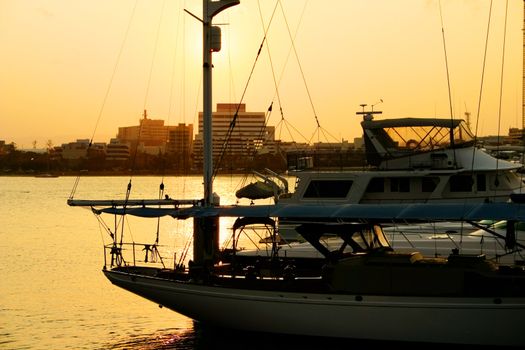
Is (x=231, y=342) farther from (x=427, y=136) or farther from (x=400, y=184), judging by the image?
(x=427, y=136)

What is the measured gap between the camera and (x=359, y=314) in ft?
72.5

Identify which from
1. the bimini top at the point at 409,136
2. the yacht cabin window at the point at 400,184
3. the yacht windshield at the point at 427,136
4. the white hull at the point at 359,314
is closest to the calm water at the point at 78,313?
the white hull at the point at 359,314

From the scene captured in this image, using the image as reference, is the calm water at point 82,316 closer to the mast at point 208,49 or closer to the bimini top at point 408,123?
the mast at point 208,49

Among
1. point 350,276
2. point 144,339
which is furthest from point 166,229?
point 350,276

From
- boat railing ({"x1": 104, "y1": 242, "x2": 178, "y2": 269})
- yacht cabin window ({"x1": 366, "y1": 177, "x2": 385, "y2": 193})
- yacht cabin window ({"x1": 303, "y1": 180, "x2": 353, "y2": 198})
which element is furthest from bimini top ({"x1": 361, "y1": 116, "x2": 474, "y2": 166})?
boat railing ({"x1": 104, "y1": 242, "x2": 178, "y2": 269})

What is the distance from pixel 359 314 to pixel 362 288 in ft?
2.17

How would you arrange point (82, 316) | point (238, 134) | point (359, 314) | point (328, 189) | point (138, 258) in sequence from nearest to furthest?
point (359, 314)
point (82, 316)
point (328, 189)
point (138, 258)
point (238, 134)

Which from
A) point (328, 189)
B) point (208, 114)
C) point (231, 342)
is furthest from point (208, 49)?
point (328, 189)

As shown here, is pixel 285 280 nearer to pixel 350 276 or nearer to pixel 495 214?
pixel 350 276

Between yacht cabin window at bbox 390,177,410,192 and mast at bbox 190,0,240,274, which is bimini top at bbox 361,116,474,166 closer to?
yacht cabin window at bbox 390,177,410,192

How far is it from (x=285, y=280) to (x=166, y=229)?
53.8 meters

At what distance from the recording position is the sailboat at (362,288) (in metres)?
21.4

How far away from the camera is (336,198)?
127ft

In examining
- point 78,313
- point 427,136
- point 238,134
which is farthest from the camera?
point 238,134
